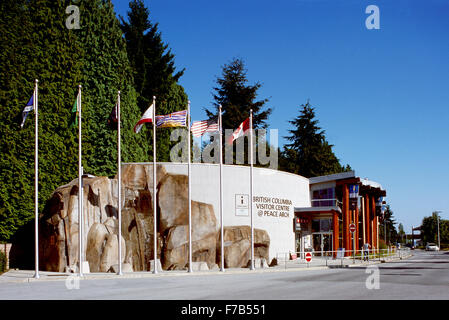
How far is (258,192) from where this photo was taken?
40.6 meters

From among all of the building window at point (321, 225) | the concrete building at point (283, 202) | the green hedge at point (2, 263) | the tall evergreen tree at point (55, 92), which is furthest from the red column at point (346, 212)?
the green hedge at point (2, 263)

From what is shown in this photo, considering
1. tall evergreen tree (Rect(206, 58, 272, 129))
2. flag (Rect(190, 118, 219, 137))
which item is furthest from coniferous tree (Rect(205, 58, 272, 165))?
flag (Rect(190, 118, 219, 137))

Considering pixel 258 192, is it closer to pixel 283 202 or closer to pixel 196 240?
pixel 283 202

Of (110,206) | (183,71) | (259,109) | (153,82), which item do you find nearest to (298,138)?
(259,109)

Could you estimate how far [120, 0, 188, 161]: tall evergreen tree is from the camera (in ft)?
169

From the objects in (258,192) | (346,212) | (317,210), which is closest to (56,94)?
(258,192)

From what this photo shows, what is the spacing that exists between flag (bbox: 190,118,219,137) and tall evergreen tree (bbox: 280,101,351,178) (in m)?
45.8

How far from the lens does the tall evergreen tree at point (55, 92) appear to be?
115ft

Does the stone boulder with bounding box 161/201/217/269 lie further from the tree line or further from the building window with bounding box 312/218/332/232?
the building window with bounding box 312/218/332/232

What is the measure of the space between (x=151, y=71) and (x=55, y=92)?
66.6 feet

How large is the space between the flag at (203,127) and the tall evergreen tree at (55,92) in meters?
11.7

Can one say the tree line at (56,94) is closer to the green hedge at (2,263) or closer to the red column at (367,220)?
the green hedge at (2,263)

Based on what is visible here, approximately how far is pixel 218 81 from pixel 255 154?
1015 cm
